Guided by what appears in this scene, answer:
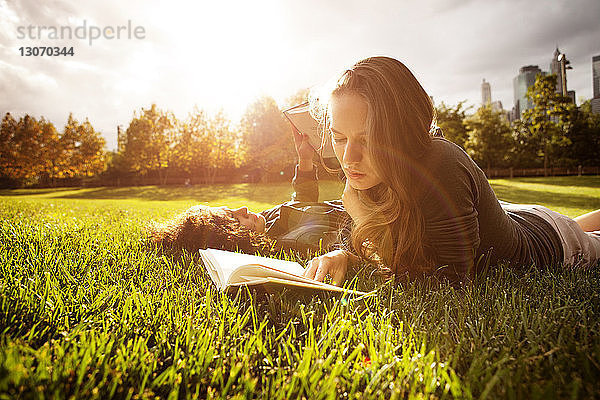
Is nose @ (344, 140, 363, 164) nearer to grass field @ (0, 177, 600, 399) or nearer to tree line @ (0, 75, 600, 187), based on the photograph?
grass field @ (0, 177, 600, 399)

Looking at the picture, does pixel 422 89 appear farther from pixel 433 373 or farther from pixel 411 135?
pixel 433 373

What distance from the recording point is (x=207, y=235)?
335cm

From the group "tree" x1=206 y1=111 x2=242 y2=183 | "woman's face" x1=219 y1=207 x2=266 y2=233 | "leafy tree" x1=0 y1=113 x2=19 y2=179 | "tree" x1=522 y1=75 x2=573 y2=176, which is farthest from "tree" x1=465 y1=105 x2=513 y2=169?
"leafy tree" x1=0 y1=113 x2=19 y2=179

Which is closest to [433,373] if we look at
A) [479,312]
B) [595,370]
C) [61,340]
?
[595,370]

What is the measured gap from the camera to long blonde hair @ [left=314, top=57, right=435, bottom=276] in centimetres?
199

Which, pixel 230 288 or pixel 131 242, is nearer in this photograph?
pixel 230 288

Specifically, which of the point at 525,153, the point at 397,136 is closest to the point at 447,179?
the point at 397,136

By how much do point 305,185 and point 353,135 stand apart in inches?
107

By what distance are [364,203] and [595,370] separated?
146cm

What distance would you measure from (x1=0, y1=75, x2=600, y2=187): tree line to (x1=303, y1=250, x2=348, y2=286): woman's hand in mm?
28608

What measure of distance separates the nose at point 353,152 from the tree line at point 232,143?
28.7 meters

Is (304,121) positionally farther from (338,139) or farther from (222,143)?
(222,143)

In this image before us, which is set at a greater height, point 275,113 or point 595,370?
point 275,113

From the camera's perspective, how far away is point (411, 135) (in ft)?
6.59
